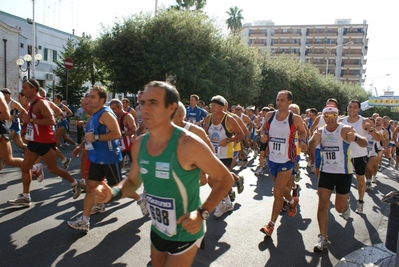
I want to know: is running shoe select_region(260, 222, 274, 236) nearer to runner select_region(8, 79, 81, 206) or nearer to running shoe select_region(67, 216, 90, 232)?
running shoe select_region(67, 216, 90, 232)

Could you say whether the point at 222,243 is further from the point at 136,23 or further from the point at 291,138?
the point at 136,23

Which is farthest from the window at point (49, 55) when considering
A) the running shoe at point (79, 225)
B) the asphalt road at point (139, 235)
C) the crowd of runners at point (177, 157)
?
the running shoe at point (79, 225)

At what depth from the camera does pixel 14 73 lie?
2916 centimetres

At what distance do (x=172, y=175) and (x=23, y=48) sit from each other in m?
38.4

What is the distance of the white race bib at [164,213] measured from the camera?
227 centimetres

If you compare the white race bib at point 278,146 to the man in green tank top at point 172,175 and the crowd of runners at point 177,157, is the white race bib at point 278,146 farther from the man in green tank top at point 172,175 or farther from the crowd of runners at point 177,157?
the man in green tank top at point 172,175

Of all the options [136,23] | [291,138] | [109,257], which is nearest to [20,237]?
[109,257]

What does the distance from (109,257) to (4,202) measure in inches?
119

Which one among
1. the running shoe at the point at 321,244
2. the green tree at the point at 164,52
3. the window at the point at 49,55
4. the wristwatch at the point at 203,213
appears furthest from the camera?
the window at the point at 49,55

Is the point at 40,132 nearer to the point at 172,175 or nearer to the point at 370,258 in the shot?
the point at 172,175

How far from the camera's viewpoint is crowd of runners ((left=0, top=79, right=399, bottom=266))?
88.0 inches

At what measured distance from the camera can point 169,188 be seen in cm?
224

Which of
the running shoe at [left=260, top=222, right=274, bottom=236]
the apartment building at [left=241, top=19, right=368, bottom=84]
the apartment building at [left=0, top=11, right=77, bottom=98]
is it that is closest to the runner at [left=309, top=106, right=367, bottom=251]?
the running shoe at [left=260, top=222, right=274, bottom=236]

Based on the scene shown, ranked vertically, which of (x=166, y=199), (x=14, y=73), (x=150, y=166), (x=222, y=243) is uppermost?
(x=14, y=73)
